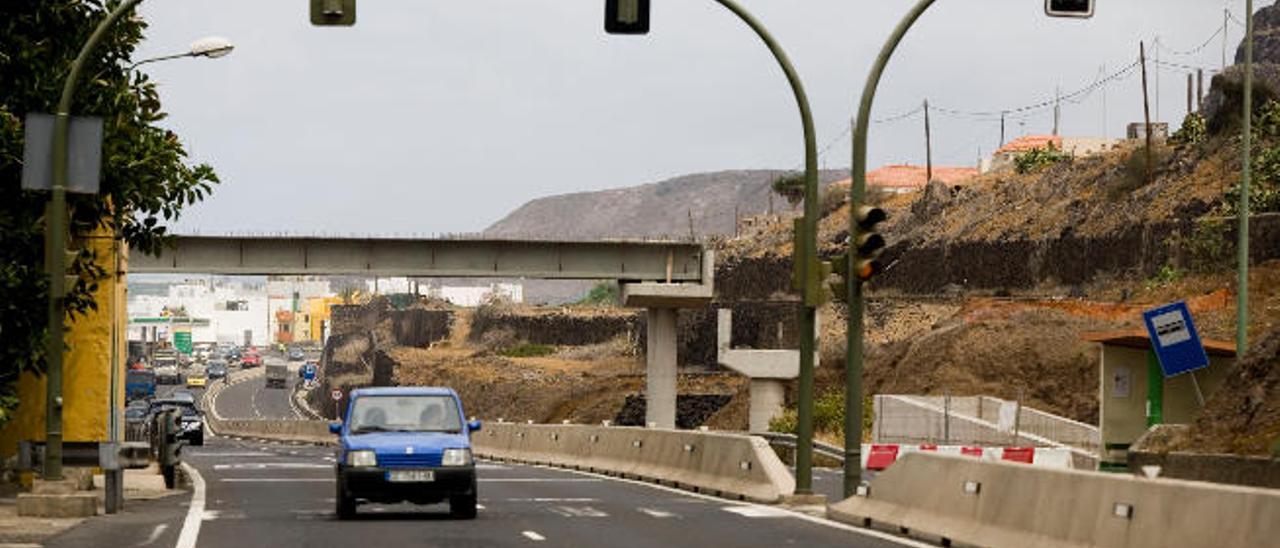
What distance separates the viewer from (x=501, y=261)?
3265 inches

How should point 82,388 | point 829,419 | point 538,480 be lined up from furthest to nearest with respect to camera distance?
point 829,419 < point 538,480 < point 82,388

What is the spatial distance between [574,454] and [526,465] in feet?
16.4

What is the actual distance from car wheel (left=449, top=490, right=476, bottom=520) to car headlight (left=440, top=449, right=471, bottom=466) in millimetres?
370

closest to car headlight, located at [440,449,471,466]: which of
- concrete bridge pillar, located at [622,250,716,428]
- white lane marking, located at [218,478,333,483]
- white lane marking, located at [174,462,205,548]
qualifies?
white lane marking, located at [174,462,205,548]

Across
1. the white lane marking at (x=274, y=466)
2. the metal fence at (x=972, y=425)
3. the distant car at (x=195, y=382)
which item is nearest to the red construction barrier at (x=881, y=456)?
the metal fence at (x=972, y=425)

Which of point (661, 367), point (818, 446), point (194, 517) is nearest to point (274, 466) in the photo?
point (818, 446)

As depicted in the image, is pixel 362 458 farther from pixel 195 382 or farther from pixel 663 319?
pixel 195 382

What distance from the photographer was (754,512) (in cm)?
2795

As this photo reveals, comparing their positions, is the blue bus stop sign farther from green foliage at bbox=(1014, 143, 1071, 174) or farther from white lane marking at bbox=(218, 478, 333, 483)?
green foliage at bbox=(1014, 143, 1071, 174)

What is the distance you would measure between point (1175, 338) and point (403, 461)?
1235 centimetres

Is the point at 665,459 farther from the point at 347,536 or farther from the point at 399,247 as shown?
the point at 399,247

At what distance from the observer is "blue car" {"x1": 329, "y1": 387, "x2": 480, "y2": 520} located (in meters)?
26.3

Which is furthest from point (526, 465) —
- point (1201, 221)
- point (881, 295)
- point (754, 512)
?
point (881, 295)

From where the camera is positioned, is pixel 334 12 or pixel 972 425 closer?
pixel 334 12
